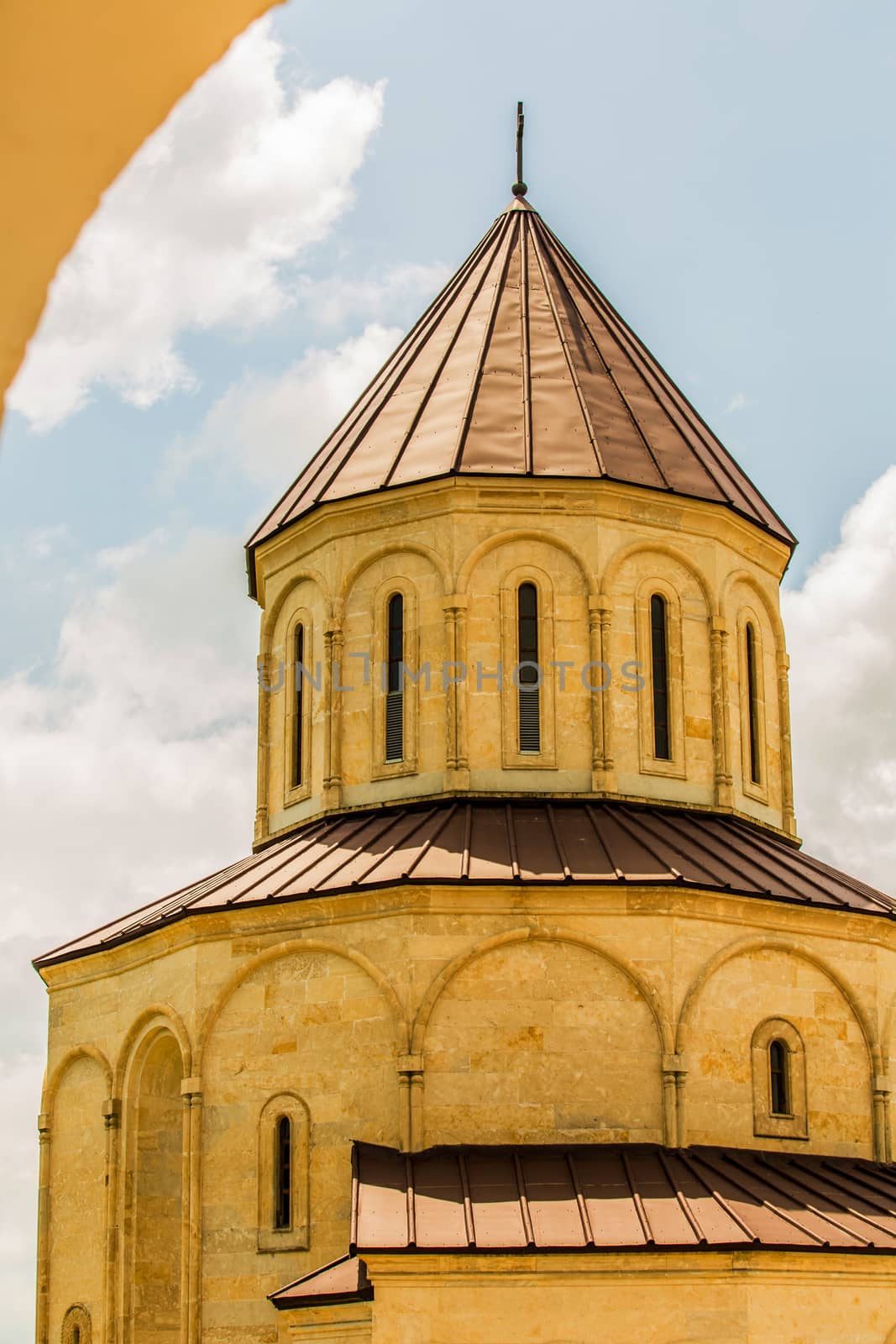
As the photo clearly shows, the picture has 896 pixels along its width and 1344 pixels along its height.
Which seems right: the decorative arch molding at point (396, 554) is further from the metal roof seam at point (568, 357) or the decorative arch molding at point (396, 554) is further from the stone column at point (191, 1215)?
the stone column at point (191, 1215)

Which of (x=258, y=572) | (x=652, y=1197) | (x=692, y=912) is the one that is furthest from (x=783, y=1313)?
(x=258, y=572)

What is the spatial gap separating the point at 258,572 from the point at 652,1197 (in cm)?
1127

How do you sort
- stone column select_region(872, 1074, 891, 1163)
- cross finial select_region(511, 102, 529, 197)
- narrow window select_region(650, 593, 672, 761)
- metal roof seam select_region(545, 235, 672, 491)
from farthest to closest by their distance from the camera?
cross finial select_region(511, 102, 529, 197), metal roof seam select_region(545, 235, 672, 491), narrow window select_region(650, 593, 672, 761), stone column select_region(872, 1074, 891, 1163)

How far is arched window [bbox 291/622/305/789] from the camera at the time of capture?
24.1 metres

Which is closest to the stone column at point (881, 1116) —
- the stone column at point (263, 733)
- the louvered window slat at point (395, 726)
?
the louvered window slat at point (395, 726)

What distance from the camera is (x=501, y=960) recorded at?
19.5 m

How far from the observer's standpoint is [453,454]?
23.2 meters

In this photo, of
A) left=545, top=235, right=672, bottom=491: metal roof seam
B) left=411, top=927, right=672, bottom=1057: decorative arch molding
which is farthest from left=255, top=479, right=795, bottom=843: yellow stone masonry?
left=411, top=927, right=672, bottom=1057: decorative arch molding

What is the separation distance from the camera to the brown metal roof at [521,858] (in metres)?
20.0

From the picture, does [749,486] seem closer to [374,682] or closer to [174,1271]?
[374,682]

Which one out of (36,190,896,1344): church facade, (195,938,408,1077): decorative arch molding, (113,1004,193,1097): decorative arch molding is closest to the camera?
(36,190,896,1344): church facade

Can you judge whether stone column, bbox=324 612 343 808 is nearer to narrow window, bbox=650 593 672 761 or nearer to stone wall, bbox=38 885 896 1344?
stone wall, bbox=38 885 896 1344

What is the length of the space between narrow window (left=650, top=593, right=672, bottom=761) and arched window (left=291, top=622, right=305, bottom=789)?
4561mm

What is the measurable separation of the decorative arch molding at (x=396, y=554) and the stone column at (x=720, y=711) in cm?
351
